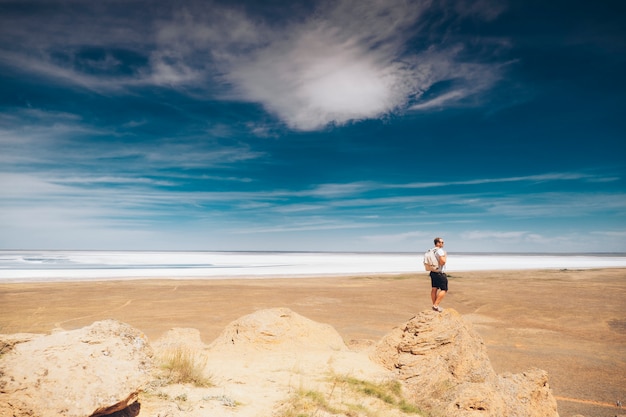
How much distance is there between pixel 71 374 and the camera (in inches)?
146

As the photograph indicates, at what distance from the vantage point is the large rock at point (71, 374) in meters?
3.41

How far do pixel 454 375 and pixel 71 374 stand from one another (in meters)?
5.72

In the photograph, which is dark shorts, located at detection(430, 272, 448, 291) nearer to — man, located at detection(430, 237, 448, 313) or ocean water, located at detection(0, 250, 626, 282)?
man, located at detection(430, 237, 448, 313)

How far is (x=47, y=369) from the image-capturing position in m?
3.67

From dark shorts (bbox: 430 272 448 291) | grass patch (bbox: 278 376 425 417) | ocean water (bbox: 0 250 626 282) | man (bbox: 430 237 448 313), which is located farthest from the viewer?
ocean water (bbox: 0 250 626 282)

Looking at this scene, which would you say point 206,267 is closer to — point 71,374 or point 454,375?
point 454,375

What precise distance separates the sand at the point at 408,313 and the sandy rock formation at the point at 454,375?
2487 millimetres

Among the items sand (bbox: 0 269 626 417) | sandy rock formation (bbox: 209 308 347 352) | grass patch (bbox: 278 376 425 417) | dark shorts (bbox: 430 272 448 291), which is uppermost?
dark shorts (bbox: 430 272 448 291)

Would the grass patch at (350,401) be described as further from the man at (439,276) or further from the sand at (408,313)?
the sand at (408,313)

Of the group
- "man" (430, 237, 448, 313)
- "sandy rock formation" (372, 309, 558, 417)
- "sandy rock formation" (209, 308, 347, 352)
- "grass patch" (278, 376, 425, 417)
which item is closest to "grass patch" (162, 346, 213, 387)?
"grass patch" (278, 376, 425, 417)

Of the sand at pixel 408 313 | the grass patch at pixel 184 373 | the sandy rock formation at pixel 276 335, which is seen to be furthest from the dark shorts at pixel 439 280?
the grass patch at pixel 184 373

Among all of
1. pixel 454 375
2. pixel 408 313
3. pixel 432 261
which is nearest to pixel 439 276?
pixel 432 261

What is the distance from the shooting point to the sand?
1014 centimetres

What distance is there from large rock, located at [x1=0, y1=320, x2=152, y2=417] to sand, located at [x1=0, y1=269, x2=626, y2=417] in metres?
8.40
